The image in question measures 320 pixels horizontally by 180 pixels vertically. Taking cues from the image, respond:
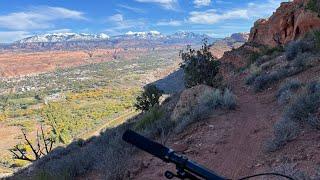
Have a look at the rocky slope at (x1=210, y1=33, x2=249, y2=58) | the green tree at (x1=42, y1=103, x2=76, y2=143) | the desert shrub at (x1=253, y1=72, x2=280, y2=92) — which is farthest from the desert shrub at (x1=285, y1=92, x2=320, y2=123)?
the rocky slope at (x1=210, y1=33, x2=249, y2=58)

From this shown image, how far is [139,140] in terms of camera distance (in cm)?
200

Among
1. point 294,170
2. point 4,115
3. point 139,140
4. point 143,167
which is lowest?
point 4,115

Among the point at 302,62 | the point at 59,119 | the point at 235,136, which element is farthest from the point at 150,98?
the point at 59,119

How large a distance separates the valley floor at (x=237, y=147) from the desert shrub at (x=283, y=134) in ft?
0.37

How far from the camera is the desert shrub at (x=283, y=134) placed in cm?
708

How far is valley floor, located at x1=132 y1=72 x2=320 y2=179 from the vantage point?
6566mm

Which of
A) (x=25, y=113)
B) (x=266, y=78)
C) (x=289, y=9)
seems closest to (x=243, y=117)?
(x=266, y=78)

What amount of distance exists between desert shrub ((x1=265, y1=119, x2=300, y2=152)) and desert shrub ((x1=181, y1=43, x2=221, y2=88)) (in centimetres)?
1071

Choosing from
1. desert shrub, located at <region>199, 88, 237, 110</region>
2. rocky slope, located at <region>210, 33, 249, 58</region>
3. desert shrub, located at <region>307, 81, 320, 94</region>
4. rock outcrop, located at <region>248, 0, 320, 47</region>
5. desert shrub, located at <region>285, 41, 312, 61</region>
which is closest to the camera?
desert shrub, located at <region>307, 81, 320, 94</region>

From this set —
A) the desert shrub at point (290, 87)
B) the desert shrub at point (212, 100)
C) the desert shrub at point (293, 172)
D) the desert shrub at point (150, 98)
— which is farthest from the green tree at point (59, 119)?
the desert shrub at point (293, 172)

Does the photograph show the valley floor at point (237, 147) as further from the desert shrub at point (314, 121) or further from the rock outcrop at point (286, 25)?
the rock outcrop at point (286, 25)

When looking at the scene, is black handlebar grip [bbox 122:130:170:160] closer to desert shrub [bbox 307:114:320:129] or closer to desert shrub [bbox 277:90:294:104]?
desert shrub [bbox 307:114:320:129]

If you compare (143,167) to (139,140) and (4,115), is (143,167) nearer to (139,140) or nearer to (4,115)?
(139,140)

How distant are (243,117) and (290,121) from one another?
2773 millimetres
